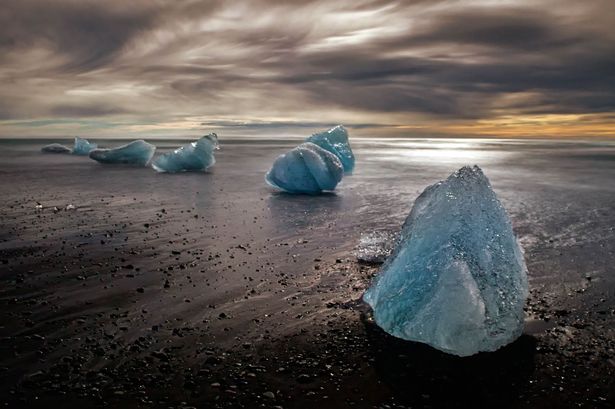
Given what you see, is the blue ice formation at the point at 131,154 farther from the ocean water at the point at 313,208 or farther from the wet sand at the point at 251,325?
the wet sand at the point at 251,325

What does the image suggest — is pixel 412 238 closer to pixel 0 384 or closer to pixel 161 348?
pixel 161 348

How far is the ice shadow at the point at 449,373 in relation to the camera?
155 inches

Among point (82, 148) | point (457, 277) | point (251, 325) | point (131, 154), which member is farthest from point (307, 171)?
point (82, 148)

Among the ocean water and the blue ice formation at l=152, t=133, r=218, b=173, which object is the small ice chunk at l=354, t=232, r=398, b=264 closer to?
the ocean water

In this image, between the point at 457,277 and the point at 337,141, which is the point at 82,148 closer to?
the point at 337,141

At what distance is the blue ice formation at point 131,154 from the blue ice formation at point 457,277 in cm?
2798

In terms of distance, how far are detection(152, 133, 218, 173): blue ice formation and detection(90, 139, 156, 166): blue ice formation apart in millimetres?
5855

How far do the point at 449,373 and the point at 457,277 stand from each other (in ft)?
3.25

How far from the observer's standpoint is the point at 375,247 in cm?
853

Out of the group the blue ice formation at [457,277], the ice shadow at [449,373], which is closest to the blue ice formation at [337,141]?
the blue ice formation at [457,277]

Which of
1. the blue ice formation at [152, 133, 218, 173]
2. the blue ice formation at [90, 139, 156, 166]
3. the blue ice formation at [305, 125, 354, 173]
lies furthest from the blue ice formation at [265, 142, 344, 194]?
the blue ice formation at [90, 139, 156, 166]

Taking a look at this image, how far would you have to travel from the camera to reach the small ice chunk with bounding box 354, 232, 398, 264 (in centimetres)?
791

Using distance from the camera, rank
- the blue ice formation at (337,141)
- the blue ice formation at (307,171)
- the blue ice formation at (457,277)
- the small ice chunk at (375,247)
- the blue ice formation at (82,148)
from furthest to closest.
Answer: the blue ice formation at (82,148), the blue ice formation at (337,141), the blue ice formation at (307,171), the small ice chunk at (375,247), the blue ice formation at (457,277)

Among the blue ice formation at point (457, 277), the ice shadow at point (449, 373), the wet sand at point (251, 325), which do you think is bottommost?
the ice shadow at point (449, 373)
